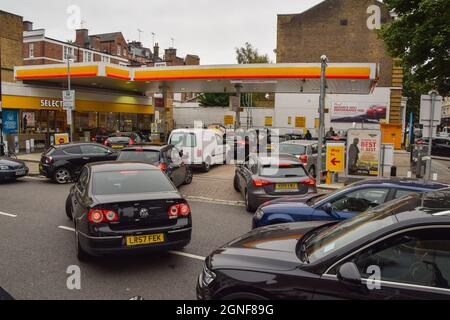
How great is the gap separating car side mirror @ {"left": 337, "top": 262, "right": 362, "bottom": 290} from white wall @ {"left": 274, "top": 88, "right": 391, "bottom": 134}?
33440 millimetres

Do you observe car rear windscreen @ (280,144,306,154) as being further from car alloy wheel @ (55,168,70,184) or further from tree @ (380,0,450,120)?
car alloy wheel @ (55,168,70,184)

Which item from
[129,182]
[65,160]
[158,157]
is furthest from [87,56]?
[129,182]

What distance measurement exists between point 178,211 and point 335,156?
903cm

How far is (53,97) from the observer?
26.8 metres

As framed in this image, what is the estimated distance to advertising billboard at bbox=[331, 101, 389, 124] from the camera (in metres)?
34.4

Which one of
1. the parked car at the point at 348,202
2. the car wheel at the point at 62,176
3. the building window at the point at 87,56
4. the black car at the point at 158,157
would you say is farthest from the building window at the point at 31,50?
the parked car at the point at 348,202

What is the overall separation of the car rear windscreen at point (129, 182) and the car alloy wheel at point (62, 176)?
330 inches

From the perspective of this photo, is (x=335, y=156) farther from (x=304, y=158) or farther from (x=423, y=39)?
(x=423, y=39)

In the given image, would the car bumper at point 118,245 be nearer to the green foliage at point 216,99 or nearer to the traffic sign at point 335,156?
the traffic sign at point 335,156
